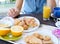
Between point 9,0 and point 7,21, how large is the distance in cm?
107

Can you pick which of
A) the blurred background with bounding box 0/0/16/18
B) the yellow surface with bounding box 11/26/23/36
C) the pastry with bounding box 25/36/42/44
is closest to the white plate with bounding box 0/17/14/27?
the yellow surface with bounding box 11/26/23/36

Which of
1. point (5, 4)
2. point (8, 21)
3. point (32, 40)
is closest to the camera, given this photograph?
point (32, 40)

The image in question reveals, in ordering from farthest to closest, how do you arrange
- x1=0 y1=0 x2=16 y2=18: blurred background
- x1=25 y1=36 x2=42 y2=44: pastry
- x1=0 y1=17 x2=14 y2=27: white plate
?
x1=0 y1=0 x2=16 y2=18: blurred background < x1=0 y1=17 x2=14 y2=27: white plate < x1=25 y1=36 x2=42 y2=44: pastry

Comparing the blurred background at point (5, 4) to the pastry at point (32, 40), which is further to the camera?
the blurred background at point (5, 4)

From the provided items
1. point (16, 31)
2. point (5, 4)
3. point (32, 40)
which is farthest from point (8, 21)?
point (5, 4)

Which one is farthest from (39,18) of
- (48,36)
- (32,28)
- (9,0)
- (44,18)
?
(9,0)

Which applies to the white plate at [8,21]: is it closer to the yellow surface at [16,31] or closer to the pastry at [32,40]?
the yellow surface at [16,31]

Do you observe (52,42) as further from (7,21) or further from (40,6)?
(40,6)

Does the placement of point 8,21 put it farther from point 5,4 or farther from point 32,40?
point 5,4

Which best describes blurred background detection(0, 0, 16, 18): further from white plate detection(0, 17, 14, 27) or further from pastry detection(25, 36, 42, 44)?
pastry detection(25, 36, 42, 44)

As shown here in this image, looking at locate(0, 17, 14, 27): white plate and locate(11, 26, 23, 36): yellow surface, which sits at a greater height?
locate(0, 17, 14, 27): white plate

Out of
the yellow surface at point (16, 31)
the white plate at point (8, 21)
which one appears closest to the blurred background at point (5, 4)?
the white plate at point (8, 21)

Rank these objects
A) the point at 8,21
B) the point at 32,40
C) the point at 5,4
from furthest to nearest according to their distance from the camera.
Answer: the point at 5,4 → the point at 8,21 → the point at 32,40

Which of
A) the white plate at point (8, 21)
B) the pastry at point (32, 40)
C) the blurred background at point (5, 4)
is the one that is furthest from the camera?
the blurred background at point (5, 4)
